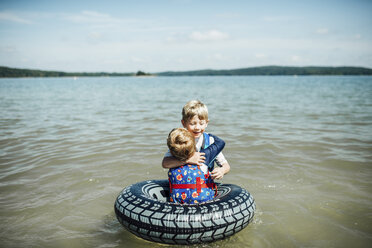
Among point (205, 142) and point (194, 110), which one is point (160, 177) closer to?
point (205, 142)

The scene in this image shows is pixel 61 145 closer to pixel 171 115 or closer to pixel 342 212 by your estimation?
pixel 171 115

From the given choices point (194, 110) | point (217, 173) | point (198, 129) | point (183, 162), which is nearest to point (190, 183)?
point (183, 162)

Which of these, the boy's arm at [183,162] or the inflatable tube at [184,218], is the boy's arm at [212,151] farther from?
the inflatable tube at [184,218]

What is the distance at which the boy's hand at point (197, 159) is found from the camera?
11.0 ft

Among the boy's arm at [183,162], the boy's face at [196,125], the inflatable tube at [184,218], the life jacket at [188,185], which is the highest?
the boy's face at [196,125]

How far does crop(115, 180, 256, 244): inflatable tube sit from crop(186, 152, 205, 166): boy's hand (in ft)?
1.72

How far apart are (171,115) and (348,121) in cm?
819

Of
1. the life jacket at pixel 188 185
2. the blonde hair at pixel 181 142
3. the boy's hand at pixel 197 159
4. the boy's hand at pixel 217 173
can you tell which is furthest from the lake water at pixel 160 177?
the blonde hair at pixel 181 142

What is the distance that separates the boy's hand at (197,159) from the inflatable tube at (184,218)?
53 cm

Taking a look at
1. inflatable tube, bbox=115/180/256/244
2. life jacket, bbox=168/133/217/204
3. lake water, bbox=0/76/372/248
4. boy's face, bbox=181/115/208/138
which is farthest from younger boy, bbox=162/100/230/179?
lake water, bbox=0/76/372/248

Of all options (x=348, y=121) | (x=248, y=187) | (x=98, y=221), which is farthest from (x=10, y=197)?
(x=348, y=121)

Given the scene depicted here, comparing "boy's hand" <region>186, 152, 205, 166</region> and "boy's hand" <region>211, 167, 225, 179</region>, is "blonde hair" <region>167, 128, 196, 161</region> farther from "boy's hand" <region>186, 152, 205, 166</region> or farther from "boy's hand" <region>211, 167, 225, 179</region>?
"boy's hand" <region>211, 167, 225, 179</region>

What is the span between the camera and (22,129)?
33.8ft

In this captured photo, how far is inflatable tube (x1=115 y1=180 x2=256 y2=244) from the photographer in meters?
3.05
